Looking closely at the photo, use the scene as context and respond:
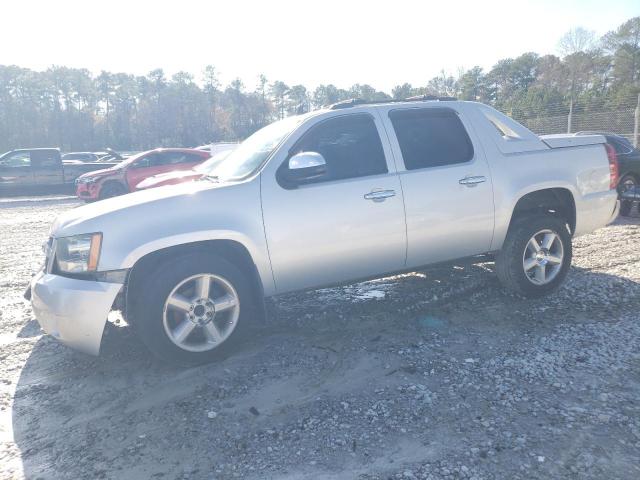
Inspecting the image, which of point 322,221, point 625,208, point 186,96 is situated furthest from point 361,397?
point 186,96

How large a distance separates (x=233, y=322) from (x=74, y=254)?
4.09 ft

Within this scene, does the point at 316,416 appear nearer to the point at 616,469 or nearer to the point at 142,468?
the point at 142,468

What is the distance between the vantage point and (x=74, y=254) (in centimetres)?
358

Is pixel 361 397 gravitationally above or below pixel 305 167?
below

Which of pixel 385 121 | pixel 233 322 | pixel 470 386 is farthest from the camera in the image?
pixel 385 121

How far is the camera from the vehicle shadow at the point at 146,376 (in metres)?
2.84

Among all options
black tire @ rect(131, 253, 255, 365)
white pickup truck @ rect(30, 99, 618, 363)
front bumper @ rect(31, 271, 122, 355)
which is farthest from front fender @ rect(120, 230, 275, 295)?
front bumper @ rect(31, 271, 122, 355)

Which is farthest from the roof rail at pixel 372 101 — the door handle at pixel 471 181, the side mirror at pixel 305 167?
the door handle at pixel 471 181

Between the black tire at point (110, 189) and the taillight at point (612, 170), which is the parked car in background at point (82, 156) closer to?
the black tire at point (110, 189)

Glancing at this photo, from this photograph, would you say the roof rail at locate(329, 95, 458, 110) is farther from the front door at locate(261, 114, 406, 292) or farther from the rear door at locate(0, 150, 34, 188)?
the rear door at locate(0, 150, 34, 188)

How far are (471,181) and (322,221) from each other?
1513 mm

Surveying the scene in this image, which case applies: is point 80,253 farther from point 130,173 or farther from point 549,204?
point 130,173

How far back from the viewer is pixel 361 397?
325 centimetres

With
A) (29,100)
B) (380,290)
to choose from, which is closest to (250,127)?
(29,100)
